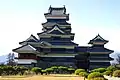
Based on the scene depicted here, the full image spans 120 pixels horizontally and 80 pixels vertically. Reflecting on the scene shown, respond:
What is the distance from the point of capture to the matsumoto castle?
161 feet

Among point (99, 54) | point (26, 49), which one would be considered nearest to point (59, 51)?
point (26, 49)

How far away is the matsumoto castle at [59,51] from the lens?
161 ft

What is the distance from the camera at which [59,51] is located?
5209 cm

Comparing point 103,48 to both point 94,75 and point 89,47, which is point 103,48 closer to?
point 89,47

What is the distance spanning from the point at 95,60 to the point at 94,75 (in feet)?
90.7

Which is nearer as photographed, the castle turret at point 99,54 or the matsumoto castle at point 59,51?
the matsumoto castle at point 59,51

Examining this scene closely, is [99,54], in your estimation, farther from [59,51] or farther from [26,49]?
[26,49]

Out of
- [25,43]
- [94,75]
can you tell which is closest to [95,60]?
Answer: [25,43]

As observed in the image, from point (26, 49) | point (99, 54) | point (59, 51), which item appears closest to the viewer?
point (26, 49)

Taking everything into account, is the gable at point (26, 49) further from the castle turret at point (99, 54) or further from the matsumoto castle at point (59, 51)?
the castle turret at point (99, 54)

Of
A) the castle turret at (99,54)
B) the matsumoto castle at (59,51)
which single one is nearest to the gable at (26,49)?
the matsumoto castle at (59,51)

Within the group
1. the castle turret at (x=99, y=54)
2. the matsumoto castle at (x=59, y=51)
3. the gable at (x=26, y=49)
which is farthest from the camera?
the castle turret at (x=99, y=54)

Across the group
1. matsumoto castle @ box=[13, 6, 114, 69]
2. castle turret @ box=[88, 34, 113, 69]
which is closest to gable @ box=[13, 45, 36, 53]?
matsumoto castle @ box=[13, 6, 114, 69]

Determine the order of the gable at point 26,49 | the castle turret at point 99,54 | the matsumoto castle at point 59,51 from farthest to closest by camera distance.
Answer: the castle turret at point 99,54
the matsumoto castle at point 59,51
the gable at point 26,49
